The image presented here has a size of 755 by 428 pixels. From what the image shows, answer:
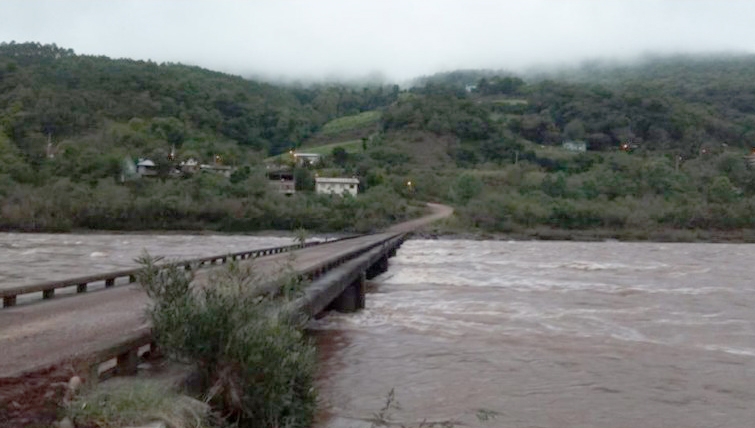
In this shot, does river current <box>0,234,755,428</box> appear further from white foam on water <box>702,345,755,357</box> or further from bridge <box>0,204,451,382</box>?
bridge <box>0,204,451,382</box>

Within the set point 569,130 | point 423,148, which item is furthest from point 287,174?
point 569,130

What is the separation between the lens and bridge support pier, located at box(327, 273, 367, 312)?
68.1ft

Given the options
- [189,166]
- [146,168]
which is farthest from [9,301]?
[189,166]

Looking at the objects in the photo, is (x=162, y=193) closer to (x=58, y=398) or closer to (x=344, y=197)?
(x=344, y=197)

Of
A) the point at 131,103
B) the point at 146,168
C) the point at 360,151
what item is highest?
the point at 131,103

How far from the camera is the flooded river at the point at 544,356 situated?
10.6 m

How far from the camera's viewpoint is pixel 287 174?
99.0 m

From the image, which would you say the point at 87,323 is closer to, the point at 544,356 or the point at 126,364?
the point at 126,364

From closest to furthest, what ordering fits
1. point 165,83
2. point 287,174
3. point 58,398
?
point 58,398, point 287,174, point 165,83

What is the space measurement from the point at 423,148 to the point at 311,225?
41800 millimetres

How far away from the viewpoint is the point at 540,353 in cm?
1484

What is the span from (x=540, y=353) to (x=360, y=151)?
4118 inches

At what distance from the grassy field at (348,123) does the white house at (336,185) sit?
2141 inches

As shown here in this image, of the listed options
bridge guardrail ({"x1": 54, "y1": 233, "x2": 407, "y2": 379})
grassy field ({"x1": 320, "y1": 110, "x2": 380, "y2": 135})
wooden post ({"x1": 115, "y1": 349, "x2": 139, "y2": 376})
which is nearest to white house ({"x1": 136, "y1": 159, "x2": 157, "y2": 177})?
grassy field ({"x1": 320, "y1": 110, "x2": 380, "y2": 135})
